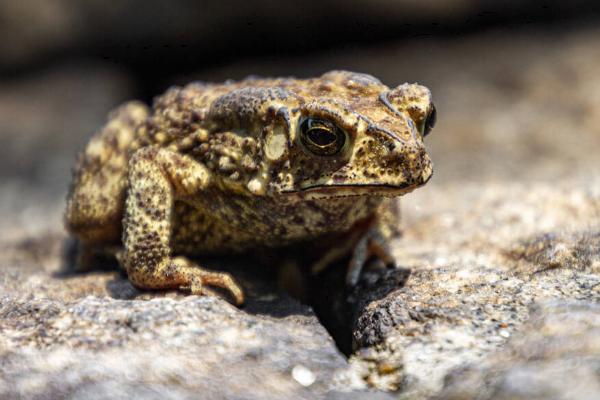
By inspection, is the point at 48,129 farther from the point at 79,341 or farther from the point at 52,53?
the point at 79,341

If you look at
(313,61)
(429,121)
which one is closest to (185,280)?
(429,121)

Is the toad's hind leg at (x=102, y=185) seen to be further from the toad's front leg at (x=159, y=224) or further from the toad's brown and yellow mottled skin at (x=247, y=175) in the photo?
the toad's front leg at (x=159, y=224)

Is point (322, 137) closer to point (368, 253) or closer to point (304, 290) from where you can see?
point (368, 253)

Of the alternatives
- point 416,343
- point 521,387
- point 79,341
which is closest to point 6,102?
point 79,341

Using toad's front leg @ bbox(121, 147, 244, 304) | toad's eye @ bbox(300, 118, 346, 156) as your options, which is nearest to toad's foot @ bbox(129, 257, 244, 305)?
toad's front leg @ bbox(121, 147, 244, 304)

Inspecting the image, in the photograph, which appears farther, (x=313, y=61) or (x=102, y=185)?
(x=313, y=61)

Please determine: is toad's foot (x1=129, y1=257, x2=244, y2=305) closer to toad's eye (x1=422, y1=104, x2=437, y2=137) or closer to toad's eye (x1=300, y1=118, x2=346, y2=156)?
toad's eye (x1=300, y1=118, x2=346, y2=156)
